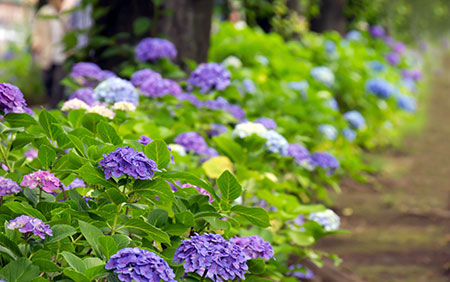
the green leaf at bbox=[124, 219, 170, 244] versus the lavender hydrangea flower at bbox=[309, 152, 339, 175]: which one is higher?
the green leaf at bbox=[124, 219, 170, 244]

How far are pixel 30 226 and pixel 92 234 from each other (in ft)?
0.41

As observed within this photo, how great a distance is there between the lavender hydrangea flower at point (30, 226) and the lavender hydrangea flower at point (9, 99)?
0.39 m

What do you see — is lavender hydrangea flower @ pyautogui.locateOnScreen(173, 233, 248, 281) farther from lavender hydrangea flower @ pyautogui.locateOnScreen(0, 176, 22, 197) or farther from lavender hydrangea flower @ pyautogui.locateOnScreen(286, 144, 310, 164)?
lavender hydrangea flower @ pyautogui.locateOnScreen(286, 144, 310, 164)

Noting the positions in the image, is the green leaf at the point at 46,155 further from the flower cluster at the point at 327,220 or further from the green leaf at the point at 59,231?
the flower cluster at the point at 327,220

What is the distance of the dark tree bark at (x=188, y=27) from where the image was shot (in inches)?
148

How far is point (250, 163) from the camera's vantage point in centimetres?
231

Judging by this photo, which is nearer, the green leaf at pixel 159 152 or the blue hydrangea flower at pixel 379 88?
the green leaf at pixel 159 152

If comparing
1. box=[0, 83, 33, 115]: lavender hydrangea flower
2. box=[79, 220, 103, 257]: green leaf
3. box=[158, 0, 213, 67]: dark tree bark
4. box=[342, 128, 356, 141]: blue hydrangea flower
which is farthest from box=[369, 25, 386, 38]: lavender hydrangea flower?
box=[79, 220, 103, 257]: green leaf

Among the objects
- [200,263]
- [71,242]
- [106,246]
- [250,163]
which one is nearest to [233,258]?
[200,263]

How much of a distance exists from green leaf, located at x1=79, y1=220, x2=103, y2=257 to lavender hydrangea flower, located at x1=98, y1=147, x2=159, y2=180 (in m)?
0.11

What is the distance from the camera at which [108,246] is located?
1.23 m

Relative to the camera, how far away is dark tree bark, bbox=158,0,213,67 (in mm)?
3770

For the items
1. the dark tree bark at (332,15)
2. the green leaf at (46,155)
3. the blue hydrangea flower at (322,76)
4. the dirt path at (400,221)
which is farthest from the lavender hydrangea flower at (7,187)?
the dark tree bark at (332,15)

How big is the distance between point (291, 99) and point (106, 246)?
2707 mm
